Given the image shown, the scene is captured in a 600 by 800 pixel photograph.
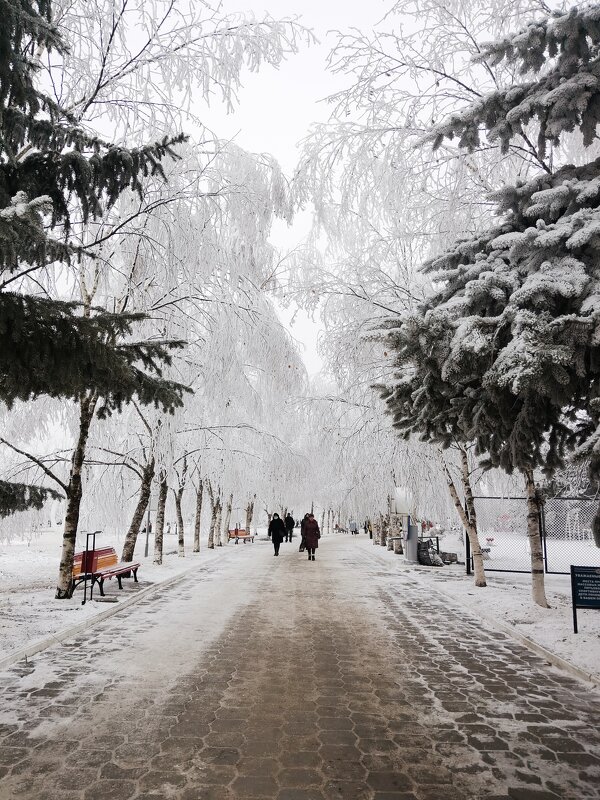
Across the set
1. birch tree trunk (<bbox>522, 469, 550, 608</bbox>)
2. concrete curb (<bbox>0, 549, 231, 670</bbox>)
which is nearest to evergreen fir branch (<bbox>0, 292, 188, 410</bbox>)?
concrete curb (<bbox>0, 549, 231, 670</bbox>)

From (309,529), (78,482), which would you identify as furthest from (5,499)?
(309,529)

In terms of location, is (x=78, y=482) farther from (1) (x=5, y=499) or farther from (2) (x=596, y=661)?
(2) (x=596, y=661)

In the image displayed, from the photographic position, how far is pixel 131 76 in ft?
24.6

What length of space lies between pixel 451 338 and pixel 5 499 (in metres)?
6.58

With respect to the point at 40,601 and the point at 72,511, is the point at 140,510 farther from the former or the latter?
the point at 40,601

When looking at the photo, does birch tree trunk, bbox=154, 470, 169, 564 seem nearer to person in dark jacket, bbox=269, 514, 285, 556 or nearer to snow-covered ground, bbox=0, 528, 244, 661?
snow-covered ground, bbox=0, 528, 244, 661

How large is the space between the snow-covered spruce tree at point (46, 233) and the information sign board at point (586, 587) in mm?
5865

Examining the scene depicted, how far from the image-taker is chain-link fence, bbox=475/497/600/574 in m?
15.6

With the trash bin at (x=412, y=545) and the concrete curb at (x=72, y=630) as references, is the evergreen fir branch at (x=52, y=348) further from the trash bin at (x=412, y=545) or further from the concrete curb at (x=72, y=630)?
the trash bin at (x=412, y=545)

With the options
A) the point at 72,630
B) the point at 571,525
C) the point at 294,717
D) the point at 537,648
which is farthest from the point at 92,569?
the point at 571,525

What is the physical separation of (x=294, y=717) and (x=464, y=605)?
6784mm

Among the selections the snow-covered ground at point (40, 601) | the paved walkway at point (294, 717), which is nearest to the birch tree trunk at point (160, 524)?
Answer: the snow-covered ground at point (40, 601)

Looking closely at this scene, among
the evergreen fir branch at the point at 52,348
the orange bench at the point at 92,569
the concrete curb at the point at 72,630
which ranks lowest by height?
the concrete curb at the point at 72,630

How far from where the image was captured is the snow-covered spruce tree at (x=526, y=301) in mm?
4285
